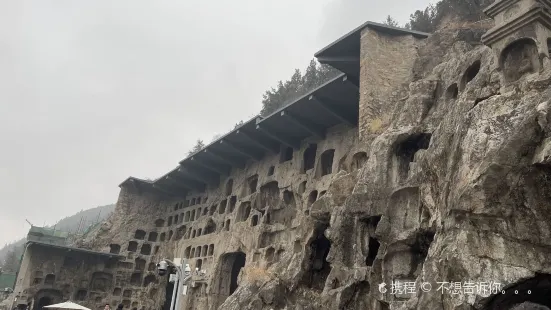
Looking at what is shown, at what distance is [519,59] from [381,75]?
6.84 metres

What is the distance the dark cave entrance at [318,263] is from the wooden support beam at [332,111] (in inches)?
273

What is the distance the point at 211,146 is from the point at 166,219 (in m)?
9.26

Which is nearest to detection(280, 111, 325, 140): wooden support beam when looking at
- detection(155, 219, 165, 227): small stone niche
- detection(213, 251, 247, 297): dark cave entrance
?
detection(213, 251, 247, 297): dark cave entrance

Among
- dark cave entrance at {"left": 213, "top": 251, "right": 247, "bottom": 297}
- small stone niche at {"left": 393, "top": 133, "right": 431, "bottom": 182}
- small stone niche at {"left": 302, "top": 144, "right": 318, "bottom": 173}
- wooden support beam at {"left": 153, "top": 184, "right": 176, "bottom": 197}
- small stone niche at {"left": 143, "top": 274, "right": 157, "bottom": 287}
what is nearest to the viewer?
small stone niche at {"left": 393, "top": 133, "right": 431, "bottom": 182}

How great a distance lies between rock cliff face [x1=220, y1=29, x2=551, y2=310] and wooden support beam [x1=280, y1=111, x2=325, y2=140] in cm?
660

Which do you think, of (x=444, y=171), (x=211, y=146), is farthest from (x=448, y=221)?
(x=211, y=146)

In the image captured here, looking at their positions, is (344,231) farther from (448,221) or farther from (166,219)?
(166,219)

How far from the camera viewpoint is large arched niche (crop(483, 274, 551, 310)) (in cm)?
623

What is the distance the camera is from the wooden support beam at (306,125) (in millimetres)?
19719

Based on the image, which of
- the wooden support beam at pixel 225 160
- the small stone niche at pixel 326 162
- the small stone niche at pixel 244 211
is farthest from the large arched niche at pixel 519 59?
the wooden support beam at pixel 225 160

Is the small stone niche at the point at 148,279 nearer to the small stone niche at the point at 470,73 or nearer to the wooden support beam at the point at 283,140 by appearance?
the wooden support beam at the point at 283,140

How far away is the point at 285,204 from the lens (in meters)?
20.5

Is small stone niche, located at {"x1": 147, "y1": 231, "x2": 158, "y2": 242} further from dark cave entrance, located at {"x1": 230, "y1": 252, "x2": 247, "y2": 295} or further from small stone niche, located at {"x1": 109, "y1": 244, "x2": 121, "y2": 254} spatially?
dark cave entrance, located at {"x1": 230, "y1": 252, "x2": 247, "y2": 295}

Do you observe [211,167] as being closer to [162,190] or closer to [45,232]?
[162,190]
